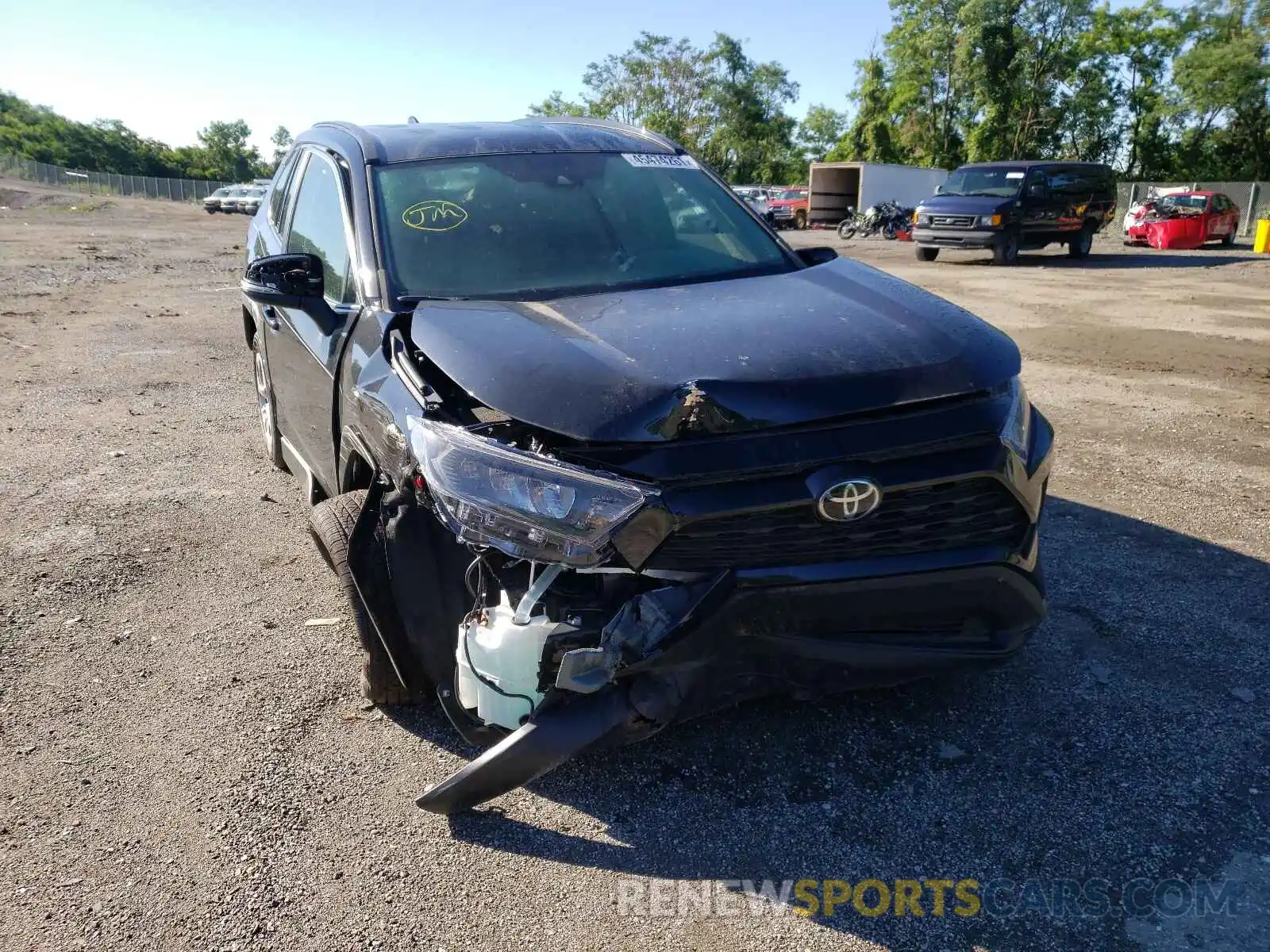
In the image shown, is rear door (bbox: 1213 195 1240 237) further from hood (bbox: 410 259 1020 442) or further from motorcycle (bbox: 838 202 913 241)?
hood (bbox: 410 259 1020 442)

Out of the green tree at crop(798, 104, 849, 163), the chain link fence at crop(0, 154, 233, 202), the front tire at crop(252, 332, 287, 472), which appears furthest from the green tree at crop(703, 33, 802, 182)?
the front tire at crop(252, 332, 287, 472)

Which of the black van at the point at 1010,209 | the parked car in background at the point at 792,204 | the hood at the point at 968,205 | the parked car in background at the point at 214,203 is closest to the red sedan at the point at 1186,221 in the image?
the black van at the point at 1010,209

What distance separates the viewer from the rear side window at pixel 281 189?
470 cm

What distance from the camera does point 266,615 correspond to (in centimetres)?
381

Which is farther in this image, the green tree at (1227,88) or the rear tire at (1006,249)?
the green tree at (1227,88)

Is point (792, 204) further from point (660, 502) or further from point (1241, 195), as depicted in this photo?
point (660, 502)

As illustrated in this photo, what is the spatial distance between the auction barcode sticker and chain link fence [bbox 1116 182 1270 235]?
34.1 metres

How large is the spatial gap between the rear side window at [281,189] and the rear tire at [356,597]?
7.00 feet

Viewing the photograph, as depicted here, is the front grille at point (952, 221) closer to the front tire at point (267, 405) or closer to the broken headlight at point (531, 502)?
the front tire at point (267, 405)

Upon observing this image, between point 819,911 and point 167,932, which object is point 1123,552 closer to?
point 819,911

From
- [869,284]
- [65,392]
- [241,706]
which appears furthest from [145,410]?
[869,284]

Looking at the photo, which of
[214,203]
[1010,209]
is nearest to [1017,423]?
[1010,209]

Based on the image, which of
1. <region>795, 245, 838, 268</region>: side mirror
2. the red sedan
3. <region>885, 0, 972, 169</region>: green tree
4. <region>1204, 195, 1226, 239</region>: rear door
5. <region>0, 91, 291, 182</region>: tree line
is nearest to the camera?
<region>795, 245, 838, 268</region>: side mirror

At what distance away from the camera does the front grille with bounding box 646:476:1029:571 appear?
7.59 feet
